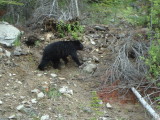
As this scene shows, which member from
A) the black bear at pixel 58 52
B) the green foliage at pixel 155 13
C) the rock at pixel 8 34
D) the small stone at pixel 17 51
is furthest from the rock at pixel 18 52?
the green foliage at pixel 155 13

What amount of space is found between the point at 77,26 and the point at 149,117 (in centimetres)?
553

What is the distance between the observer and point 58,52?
30.8 ft

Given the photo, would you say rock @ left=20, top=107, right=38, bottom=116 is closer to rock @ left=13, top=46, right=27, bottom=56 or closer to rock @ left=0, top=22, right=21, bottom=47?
rock @ left=13, top=46, right=27, bottom=56

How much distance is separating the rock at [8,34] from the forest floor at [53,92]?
0.38 m

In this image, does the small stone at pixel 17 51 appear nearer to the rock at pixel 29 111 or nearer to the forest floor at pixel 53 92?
the forest floor at pixel 53 92

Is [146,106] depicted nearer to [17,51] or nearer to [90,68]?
[90,68]

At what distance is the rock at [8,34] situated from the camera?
10.1m

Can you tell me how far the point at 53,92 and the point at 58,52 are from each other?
6.47 ft

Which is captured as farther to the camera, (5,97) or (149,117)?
(5,97)

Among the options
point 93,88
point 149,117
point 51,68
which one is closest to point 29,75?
point 51,68

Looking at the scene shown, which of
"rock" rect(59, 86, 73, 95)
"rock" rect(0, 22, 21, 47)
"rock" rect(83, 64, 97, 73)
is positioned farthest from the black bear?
"rock" rect(0, 22, 21, 47)

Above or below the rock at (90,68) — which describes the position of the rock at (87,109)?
below

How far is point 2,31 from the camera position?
10375 mm

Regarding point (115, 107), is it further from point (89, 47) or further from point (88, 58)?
point (89, 47)
